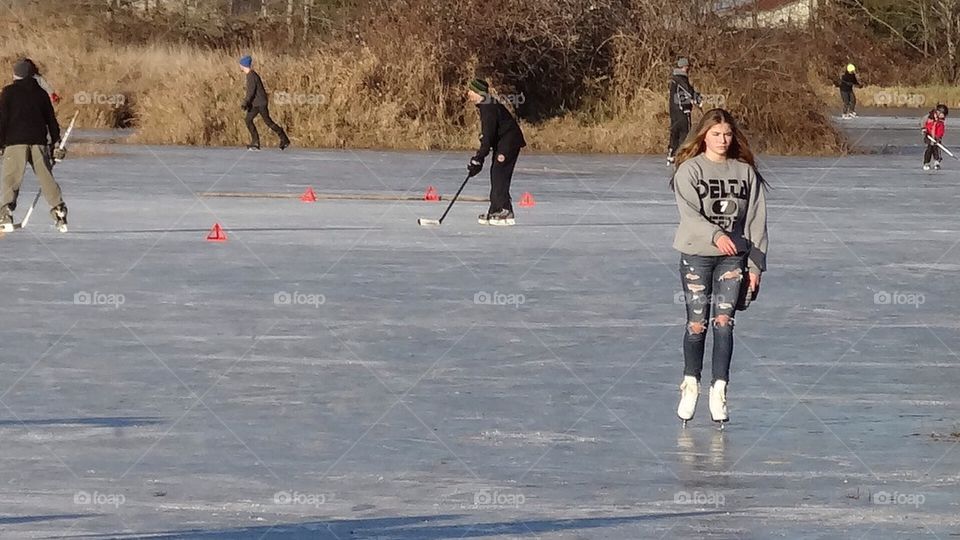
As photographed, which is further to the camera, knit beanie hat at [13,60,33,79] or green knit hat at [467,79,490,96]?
green knit hat at [467,79,490,96]

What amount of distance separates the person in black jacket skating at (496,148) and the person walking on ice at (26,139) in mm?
4142

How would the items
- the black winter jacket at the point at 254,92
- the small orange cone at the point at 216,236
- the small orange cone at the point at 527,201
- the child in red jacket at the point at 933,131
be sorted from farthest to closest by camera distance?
the black winter jacket at the point at 254,92 → the child in red jacket at the point at 933,131 → the small orange cone at the point at 527,201 → the small orange cone at the point at 216,236

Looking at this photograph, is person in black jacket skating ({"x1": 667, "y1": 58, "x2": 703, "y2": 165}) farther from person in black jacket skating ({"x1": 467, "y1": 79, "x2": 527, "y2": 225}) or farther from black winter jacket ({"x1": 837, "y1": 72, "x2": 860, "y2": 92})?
black winter jacket ({"x1": 837, "y1": 72, "x2": 860, "y2": 92})

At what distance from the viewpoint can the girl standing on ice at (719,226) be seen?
29.3 feet

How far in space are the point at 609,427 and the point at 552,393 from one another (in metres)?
0.97

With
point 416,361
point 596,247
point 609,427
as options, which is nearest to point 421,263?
point 596,247

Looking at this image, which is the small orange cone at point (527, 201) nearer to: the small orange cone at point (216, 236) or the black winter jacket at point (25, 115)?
the small orange cone at point (216, 236)

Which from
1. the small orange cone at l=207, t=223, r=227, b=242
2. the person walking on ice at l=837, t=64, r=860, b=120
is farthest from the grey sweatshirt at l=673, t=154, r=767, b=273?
the person walking on ice at l=837, t=64, r=860, b=120

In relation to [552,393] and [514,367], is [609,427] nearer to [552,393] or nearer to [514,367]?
[552,393]

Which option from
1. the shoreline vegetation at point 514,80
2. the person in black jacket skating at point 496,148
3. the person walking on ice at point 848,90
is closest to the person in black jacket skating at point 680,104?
the shoreline vegetation at point 514,80

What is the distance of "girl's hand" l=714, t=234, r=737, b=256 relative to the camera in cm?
882

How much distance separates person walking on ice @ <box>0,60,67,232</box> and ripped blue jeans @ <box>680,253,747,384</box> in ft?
31.8

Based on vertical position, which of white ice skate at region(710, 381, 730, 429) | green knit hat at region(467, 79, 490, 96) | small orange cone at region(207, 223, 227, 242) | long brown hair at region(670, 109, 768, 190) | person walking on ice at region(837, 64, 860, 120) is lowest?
person walking on ice at region(837, 64, 860, 120)

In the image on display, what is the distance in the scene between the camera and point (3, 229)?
57.9 feet
